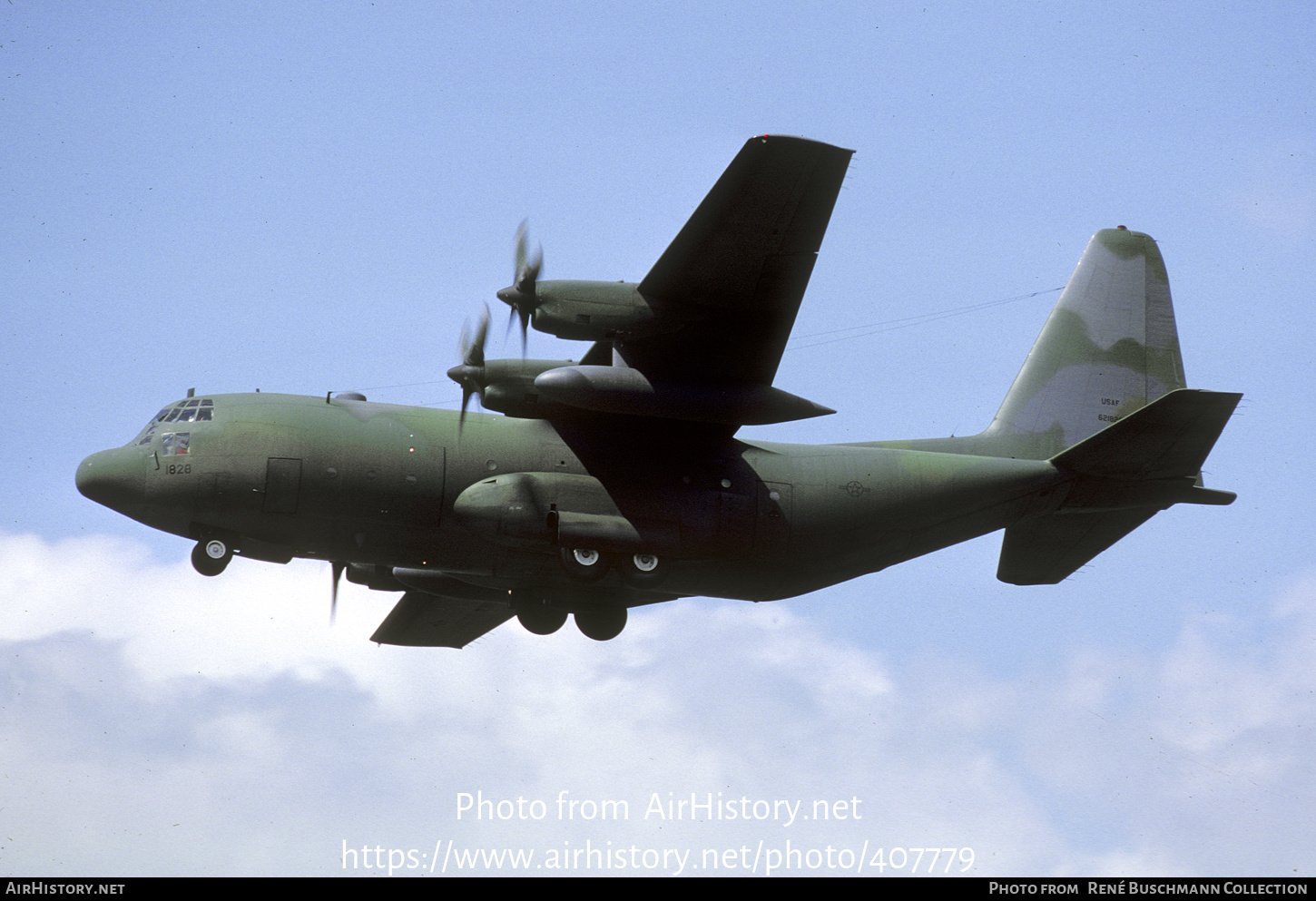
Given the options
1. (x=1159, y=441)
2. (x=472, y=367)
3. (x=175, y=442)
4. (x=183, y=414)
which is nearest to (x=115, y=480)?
(x=175, y=442)

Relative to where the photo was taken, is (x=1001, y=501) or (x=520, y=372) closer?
(x=520, y=372)

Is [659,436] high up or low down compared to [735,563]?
up

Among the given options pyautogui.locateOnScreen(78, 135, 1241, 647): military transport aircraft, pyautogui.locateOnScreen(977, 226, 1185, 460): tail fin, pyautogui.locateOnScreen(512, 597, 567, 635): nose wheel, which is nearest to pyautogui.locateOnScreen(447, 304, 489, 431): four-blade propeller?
pyautogui.locateOnScreen(78, 135, 1241, 647): military transport aircraft

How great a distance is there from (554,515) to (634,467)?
1.36 meters

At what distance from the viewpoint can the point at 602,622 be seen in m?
19.2

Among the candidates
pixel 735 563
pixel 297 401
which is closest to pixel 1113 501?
pixel 735 563

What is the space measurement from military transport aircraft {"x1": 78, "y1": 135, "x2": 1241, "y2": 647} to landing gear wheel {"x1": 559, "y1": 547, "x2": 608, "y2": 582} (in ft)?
0.17

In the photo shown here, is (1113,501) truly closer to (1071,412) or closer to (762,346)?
(1071,412)

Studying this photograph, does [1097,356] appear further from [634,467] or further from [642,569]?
[642,569]

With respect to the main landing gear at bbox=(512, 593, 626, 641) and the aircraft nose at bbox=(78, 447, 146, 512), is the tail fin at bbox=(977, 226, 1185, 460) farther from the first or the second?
the aircraft nose at bbox=(78, 447, 146, 512)

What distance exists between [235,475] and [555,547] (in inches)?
157

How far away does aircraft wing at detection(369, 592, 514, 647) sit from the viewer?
22062 millimetres
